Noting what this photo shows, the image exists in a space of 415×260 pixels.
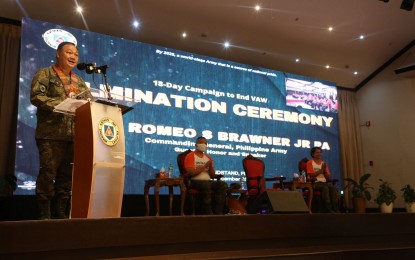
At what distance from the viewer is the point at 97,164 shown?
2.13 metres

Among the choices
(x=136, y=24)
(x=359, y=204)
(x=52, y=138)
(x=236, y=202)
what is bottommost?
(x=359, y=204)

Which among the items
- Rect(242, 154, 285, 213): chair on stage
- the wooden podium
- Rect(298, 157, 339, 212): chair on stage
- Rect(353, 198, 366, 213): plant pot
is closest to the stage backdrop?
Rect(242, 154, 285, 213): chair on stage

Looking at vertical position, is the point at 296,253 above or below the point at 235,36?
below

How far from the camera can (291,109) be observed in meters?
6.59

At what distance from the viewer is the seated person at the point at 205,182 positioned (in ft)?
13.9

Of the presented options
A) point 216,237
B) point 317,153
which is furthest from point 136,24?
point 216,237

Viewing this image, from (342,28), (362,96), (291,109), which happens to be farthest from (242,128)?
(362,96)

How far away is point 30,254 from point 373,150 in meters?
7.54

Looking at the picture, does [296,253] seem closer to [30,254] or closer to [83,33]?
[30,254]

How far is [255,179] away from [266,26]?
8.50 ft

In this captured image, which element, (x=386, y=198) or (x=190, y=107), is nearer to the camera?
(x=190, y=107)

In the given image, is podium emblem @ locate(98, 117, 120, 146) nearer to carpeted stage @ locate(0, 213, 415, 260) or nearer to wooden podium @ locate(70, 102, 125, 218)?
wooden podium @ locate(70, 102, 125, 218)

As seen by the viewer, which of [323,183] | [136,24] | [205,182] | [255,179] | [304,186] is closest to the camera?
[205,182]

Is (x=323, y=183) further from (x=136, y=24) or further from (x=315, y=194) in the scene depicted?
(x=136, y=24)
